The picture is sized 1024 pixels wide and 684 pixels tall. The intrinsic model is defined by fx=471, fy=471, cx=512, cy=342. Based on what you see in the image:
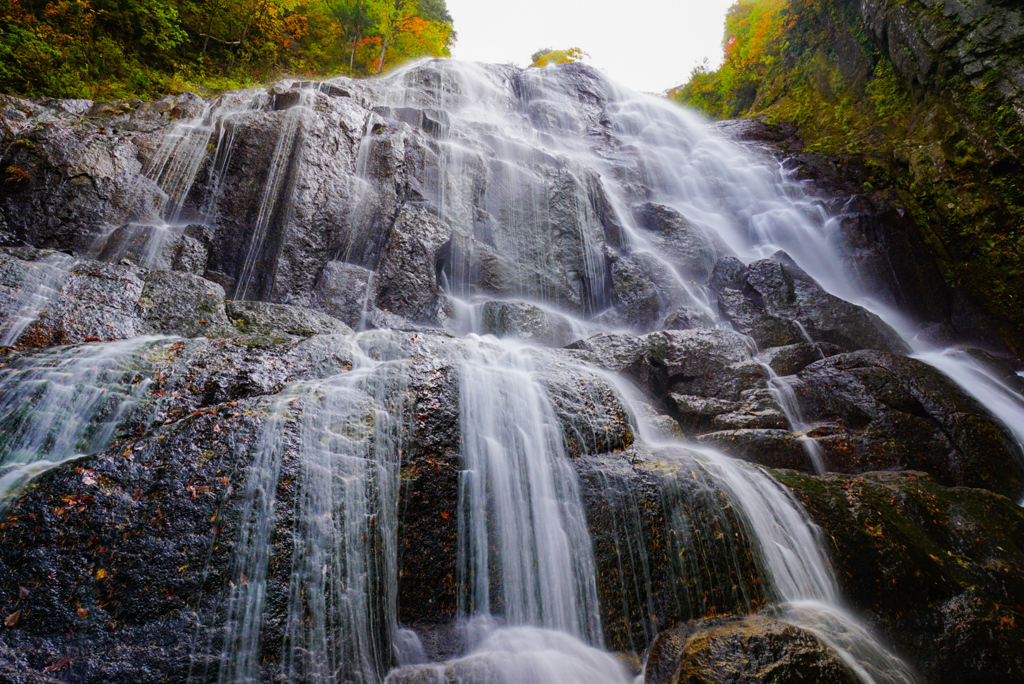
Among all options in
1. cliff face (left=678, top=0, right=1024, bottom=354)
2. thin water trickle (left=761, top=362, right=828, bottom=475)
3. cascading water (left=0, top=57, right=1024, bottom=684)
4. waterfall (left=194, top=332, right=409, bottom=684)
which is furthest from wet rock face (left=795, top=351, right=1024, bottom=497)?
cliff face (left=678, top=0, right=1024, bottom=354)

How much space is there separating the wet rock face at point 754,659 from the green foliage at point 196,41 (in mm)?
13860

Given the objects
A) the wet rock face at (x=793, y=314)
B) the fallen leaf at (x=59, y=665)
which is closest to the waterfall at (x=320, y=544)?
the fallen leaf at (x=59, y=665)

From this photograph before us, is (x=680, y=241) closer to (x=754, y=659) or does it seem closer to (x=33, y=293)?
(x=754, y=659)

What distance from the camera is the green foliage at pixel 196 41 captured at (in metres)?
9.59

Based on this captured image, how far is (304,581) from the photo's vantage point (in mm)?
2652

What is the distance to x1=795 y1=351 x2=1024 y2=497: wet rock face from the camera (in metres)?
5.08

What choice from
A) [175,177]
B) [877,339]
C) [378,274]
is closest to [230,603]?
[378,274]

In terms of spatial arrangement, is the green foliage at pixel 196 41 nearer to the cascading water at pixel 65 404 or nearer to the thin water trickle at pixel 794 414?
the cascading water at pixel 65 404

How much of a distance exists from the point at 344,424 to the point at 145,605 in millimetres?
1363

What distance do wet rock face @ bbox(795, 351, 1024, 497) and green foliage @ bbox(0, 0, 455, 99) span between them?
14.6 meters

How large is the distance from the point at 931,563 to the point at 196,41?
65.8 ft

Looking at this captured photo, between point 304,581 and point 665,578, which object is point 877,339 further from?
point 304,581

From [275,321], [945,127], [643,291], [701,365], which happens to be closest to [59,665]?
[275,321]

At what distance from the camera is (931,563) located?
11.5 feet
